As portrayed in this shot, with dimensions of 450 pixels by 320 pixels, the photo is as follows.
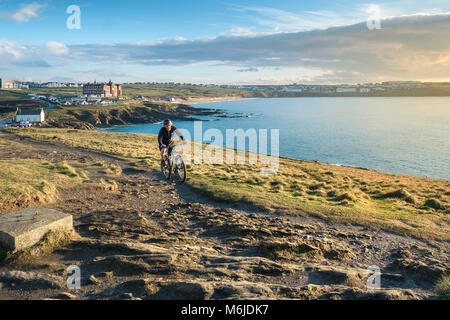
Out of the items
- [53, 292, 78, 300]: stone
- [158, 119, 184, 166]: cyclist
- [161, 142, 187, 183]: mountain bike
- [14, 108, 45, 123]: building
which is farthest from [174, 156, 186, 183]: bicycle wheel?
[14, 108, 45, 123]: building

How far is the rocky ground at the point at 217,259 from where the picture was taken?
18.1 feet

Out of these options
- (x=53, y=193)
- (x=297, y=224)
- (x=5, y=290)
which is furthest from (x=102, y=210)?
(x=297, y=224)

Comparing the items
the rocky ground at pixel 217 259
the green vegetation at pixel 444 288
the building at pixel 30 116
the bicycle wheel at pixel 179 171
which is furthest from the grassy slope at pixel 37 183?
the building at pixel 30 116

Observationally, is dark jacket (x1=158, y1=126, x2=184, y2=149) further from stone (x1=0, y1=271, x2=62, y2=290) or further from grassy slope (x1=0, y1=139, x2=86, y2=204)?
stone (x1=0, y1=271, x2=62, y2=290)

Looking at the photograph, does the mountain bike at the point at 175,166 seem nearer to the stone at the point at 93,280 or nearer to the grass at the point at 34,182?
the grass at the point at 34,182

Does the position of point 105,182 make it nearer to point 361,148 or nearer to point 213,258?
point 213,258

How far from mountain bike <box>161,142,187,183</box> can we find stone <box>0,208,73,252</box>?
677 cm

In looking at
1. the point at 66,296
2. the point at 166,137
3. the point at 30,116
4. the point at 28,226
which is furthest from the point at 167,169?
the point at 30,116

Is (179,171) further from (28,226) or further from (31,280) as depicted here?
(31,280)

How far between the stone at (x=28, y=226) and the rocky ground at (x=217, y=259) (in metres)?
0.44

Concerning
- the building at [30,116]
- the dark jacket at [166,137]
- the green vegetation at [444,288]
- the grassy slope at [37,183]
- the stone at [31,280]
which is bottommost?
the green vegetation at [444,288]

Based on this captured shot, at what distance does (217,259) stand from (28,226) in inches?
156

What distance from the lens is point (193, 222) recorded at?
377 inches

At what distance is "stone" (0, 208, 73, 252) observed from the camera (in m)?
6.54
